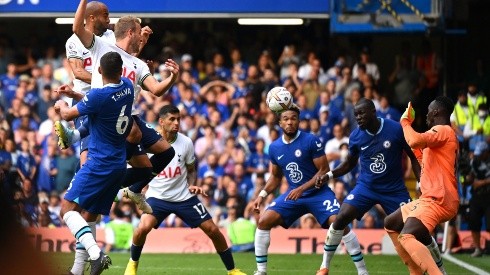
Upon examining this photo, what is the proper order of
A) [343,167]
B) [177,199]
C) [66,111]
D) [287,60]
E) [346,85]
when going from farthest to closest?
[287,60], [346,85], [177,199], [343,167], [66,111]

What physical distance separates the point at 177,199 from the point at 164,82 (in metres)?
2.66

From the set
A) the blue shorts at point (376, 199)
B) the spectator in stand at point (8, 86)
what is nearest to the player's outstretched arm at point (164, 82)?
the blue shorts at point (376, 199)

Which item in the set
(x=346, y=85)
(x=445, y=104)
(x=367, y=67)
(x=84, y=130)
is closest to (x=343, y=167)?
(x=445, y=104)

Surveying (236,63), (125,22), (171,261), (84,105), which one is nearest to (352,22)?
(236,63)

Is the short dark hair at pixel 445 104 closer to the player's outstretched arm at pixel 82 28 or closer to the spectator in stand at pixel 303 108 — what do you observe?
the player's outstretched arm at pixel 82 28

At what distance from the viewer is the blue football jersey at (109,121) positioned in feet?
24.8

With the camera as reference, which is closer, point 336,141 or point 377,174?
point 377,174

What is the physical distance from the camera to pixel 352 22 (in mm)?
19203

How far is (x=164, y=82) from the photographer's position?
27.4 ft

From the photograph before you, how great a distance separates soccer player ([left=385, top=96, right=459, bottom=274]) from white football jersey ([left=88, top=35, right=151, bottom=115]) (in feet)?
8.17

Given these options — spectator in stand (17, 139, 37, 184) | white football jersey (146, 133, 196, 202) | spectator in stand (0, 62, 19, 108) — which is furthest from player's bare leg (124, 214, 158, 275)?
spectator in stand (0, 62, 19, 108)

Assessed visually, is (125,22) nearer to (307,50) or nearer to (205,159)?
(205,159)

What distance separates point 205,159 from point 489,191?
5533 mm

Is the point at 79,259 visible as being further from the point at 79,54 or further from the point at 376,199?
the point at 376,199
